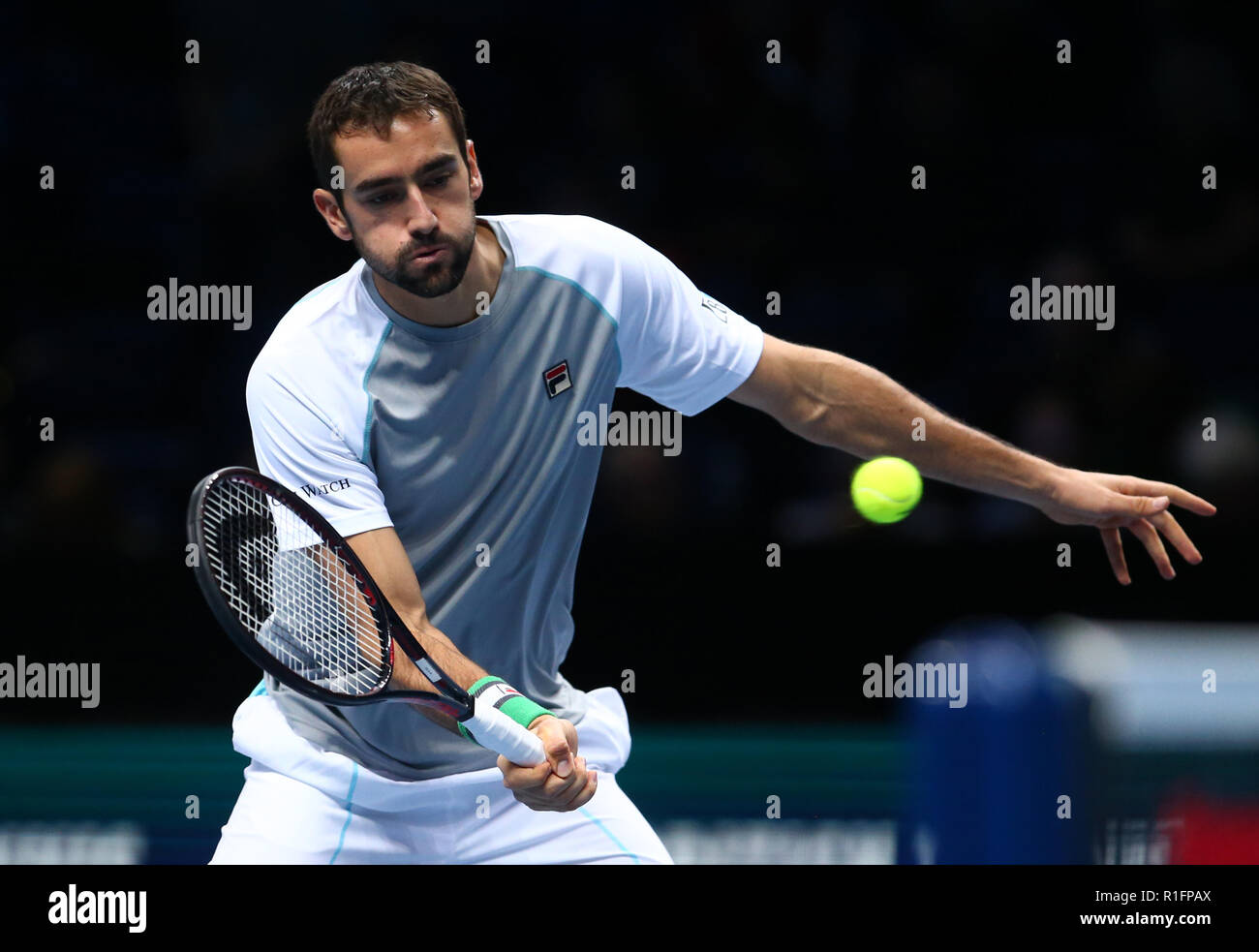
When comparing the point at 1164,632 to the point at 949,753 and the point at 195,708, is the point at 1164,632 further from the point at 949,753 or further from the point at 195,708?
the point at 195,708

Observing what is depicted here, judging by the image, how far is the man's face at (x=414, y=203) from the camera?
3125 mm

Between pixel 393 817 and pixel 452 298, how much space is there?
3.18 ft

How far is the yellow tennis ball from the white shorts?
2.37 metres

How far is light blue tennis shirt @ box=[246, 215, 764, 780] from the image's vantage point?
313 cm

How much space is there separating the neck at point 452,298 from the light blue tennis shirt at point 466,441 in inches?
0.8

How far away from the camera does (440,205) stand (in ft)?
10.3

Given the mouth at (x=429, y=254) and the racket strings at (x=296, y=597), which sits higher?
the mouth at (x=429, y=254)

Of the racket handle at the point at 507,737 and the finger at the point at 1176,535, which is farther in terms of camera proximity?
the finger at the point at 1176,535

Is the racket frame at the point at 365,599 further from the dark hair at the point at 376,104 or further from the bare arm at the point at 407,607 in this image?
the dark hair at the point at 376,104

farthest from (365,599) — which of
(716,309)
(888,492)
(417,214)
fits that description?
(888,492)

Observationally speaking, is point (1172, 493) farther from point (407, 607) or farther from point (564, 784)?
point (407, 607)
